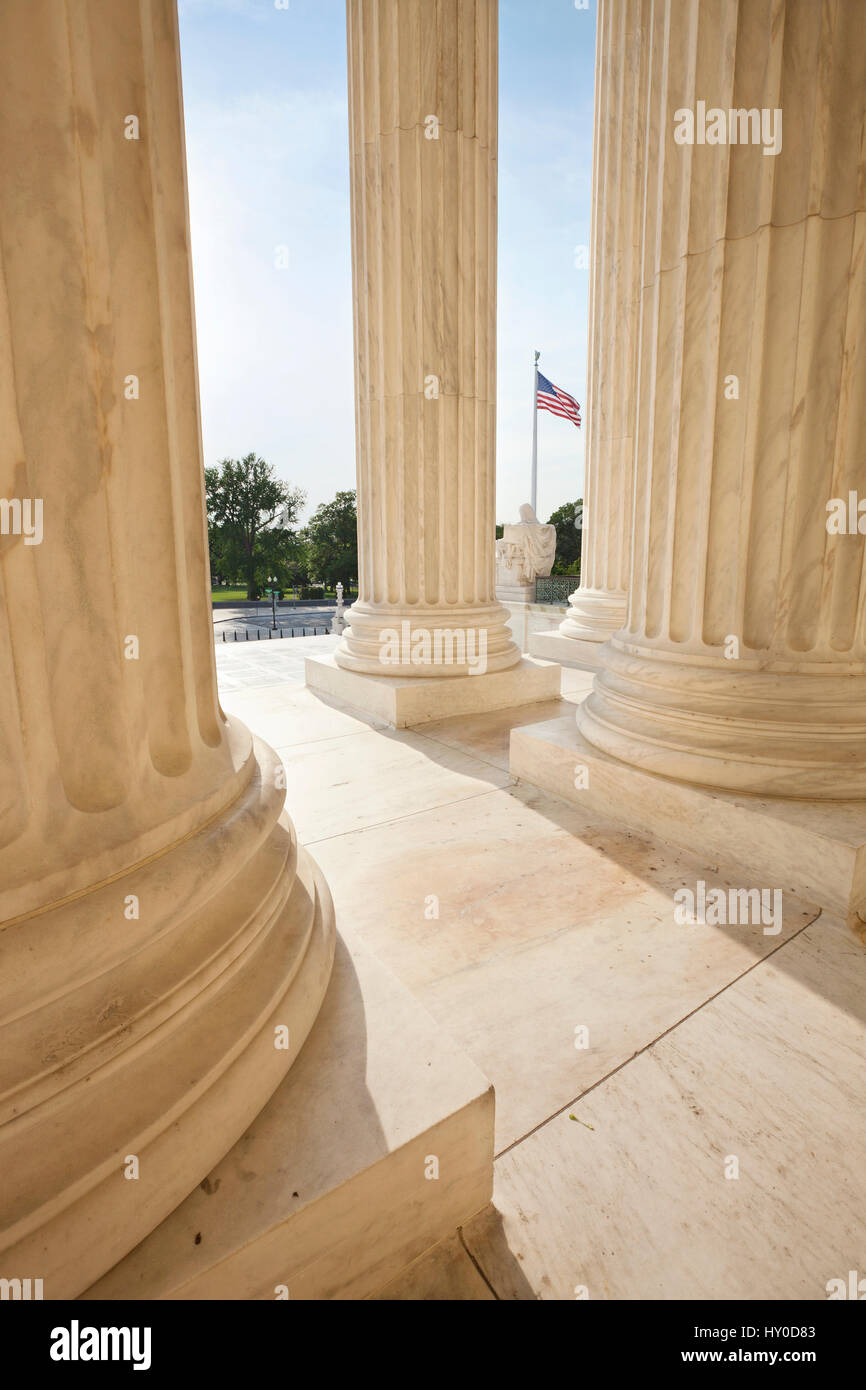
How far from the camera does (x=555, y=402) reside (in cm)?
4178

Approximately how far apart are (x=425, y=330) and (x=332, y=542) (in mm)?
139049

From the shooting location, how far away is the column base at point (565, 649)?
2198 centimetres

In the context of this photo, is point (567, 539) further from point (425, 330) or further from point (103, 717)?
point (103, 717)

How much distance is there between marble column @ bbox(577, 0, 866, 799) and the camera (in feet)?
26.1

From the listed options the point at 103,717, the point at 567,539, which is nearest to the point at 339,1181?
the point at 103,717

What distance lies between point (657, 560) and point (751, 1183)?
7733 millimetres

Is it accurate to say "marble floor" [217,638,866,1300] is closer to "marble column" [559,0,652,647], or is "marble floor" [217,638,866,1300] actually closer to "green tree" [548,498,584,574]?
"marble column" [559,0,652,647]

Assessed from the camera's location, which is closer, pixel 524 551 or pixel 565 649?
pixel 565 649

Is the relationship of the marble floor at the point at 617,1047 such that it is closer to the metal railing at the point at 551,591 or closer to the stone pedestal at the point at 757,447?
the stone pedestal at the point at 757,447

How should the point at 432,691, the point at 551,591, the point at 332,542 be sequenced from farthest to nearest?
the point at 332,542 < the point at 551,591 < the point at 432,691

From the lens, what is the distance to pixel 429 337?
1538cm

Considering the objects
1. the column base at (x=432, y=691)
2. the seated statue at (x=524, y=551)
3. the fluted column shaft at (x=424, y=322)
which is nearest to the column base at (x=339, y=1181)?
the column base at (x=432, y=691)

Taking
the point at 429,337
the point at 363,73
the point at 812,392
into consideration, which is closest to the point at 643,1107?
the point at 812,392

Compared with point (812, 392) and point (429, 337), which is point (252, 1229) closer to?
point (812, 392)
